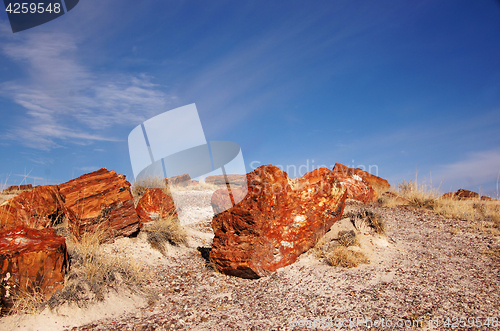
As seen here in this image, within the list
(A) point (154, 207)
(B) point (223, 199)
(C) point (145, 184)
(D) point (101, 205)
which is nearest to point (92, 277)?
(D) point (101, 205)

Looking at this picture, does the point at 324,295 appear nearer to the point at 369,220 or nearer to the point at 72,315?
the point at 369,220

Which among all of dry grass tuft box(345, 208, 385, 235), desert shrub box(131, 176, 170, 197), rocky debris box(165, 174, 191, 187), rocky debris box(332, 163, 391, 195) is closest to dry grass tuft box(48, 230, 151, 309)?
dry grass tuft box(345, 208, 385, 235)

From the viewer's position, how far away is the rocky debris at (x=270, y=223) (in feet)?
14.8

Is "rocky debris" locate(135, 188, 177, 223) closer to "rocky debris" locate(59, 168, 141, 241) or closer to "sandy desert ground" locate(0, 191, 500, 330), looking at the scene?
"rocky debris" locate(59, 168, 141, 241)

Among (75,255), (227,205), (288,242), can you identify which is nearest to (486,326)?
(288,242)

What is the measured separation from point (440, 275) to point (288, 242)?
2.05 metres

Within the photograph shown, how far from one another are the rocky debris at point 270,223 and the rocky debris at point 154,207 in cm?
285

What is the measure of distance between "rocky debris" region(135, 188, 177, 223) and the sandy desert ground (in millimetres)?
1472

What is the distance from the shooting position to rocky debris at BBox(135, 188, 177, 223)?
23.6 ft

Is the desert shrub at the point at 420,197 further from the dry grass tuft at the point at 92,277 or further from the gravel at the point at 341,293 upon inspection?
the dry grass tuft at the point at 92,277

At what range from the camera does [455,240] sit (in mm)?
5664

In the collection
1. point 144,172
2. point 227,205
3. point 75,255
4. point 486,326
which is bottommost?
point 486,326

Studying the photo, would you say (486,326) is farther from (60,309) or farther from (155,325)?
(60,309)

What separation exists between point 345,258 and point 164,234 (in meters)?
3.68
